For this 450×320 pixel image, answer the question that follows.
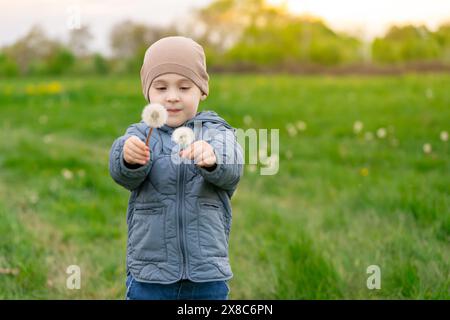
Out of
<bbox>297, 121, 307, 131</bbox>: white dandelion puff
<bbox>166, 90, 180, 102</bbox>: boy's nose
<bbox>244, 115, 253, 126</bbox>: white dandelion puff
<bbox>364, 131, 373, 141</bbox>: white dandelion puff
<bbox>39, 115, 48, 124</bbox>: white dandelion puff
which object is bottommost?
<bbox>166, 90, 180, 102</bbox>: boy's nose

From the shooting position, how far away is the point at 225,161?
178 centimetres

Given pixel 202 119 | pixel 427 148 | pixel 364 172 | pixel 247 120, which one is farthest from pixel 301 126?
pixel 202 119

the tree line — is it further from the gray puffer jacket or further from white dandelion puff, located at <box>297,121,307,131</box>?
the gray puffer jacket

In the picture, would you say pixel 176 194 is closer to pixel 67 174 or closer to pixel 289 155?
pixel 67 174

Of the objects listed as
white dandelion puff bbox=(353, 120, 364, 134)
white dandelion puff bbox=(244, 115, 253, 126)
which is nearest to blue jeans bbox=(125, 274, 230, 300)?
white dandelion puff bbox=(353, 120, 364, 134)

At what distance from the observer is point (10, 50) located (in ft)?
78.2

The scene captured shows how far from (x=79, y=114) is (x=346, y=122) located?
4.24 meters

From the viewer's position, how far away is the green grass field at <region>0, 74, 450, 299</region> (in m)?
3.01

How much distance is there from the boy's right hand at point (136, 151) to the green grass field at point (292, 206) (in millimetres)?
1401

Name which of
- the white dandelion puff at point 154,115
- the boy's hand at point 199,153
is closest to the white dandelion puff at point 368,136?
the boy's hand at point 199,153

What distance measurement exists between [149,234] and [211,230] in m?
0.19

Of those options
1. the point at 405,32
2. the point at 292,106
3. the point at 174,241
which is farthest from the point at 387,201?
the point at 405,32

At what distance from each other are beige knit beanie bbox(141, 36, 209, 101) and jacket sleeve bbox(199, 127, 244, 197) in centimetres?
19

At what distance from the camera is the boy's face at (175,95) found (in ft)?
6.14
